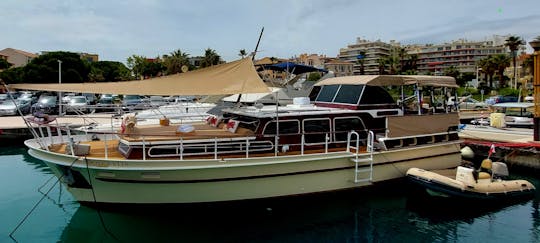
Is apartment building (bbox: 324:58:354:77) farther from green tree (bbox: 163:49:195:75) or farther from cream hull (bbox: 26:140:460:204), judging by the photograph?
cream hull (bbox: 26:140:460:204)

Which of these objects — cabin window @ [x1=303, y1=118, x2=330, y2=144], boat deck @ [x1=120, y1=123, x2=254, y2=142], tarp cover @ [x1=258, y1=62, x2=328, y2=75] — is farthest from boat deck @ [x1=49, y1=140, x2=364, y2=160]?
tarp cover @ [x1=258, y1=62, x2=328, y2=75]

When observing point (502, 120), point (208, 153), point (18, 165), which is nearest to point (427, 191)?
point (208, 153)

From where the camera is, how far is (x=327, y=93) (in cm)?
1212

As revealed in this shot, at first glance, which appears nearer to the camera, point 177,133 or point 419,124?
point 177,133

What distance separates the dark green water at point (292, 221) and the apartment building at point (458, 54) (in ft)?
372

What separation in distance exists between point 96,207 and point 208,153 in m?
2.92

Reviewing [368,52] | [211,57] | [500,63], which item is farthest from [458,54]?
[211,57]

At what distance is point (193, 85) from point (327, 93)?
4942 mm

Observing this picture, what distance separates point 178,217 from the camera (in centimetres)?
935

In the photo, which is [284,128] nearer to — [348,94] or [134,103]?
[348,94]

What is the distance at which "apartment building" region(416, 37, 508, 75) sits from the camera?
384 ft

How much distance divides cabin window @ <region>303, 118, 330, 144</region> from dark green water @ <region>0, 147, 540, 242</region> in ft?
5.06

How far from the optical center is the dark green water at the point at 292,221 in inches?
340

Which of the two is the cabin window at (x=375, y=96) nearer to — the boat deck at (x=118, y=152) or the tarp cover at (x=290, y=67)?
the boat deck at (x=118, y=152)
